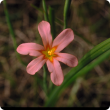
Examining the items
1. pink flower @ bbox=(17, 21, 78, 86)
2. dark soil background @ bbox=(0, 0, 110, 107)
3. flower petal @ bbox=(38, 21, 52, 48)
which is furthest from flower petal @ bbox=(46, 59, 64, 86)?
dark soil background @ bbox=(0, 0, 110, 107)

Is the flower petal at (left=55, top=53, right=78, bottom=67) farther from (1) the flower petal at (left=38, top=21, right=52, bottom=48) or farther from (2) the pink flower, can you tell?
(1) the flower petal at (left=38, top=21, right=52, bottom=48)

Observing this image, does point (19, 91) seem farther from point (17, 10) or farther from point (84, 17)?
point (84, 17)

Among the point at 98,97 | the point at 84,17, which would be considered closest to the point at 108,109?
the point at 98,97

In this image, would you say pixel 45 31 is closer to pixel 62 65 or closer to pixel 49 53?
pixel 49 53

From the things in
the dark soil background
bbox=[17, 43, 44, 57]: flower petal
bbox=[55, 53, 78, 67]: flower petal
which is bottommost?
the dark soil background

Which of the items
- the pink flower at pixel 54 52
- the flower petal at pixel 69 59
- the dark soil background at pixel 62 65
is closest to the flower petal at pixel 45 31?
the pink flower at pixel 54 52

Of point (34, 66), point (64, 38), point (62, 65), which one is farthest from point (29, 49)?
point (62, 65)

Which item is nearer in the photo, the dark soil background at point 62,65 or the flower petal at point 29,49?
the flower petal at point 29,49

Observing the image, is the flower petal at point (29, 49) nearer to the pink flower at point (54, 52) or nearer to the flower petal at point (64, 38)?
the pink flower at point (54, 52)
